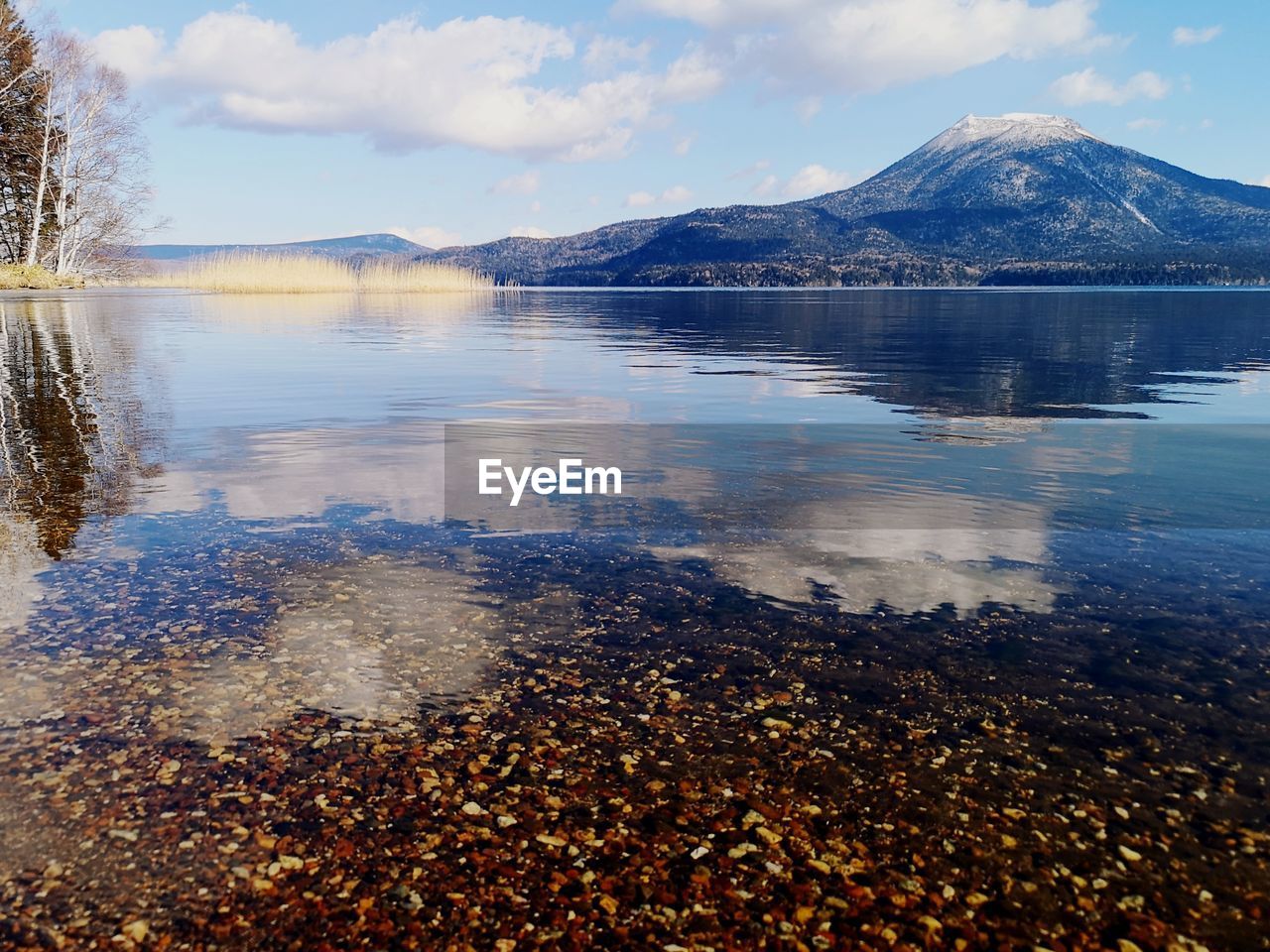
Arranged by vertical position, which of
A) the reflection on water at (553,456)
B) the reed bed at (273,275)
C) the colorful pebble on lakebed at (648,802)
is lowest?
the colorful pebble on lakebed at (648,802)

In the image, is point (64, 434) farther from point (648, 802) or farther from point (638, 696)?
point (648, 802)

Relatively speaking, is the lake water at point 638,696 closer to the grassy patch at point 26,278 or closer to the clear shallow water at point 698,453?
the clear shallow water at point 698,453

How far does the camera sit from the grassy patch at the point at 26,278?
72.6 meters

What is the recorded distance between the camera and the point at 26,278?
7488cm

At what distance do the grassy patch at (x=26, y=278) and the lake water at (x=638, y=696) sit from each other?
7074cm

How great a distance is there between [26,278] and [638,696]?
283 feet

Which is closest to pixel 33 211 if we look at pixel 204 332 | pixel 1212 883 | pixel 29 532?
pixel 204 332

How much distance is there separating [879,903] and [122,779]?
14.1 ft

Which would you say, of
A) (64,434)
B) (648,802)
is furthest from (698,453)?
(64,434)

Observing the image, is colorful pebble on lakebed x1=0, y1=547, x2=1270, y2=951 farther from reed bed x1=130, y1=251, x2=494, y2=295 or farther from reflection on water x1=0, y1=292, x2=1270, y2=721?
reed bed x1=130, y1=251, x2=494, y2=295

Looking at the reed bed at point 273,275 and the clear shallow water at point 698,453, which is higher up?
the reed bed at point 273,275

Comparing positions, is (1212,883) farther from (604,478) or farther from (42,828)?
(604,478)

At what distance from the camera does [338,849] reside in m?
4.81

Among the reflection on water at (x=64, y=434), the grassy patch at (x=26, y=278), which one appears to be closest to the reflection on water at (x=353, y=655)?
the reflection on water at (x=64, y=434)
